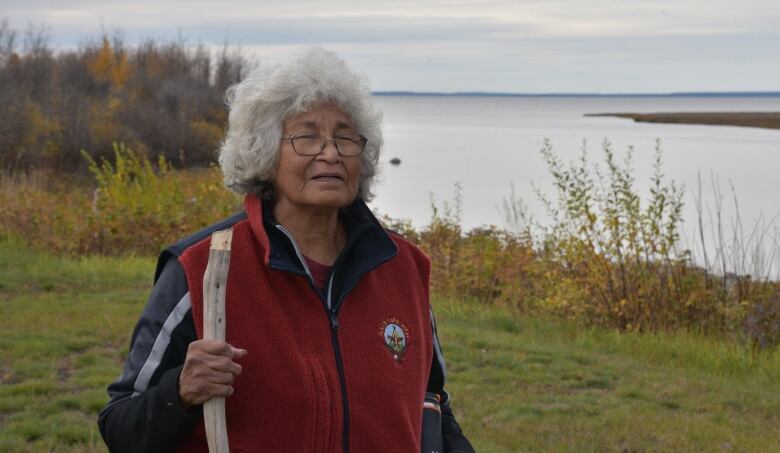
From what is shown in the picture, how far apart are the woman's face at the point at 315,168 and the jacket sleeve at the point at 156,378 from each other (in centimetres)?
45

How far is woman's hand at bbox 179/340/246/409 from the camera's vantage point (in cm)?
245

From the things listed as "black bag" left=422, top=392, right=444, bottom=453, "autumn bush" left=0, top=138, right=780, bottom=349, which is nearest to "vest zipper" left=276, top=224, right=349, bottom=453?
"black bag" left=422, top=392, right=444, bottom=453

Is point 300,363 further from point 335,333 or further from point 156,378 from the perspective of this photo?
point 156,378

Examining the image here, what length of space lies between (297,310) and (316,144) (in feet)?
1.70

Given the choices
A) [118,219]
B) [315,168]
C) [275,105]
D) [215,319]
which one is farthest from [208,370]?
[118,219]

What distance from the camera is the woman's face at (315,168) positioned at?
2.92 metres

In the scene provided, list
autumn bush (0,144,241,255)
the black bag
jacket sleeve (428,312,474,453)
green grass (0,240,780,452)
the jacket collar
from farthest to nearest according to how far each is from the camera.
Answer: autumn bush (0,144,241,255) → green grass (0,240,780,452) → jacket sleeve (428,312,474,453) → the black bag → the jacket collar

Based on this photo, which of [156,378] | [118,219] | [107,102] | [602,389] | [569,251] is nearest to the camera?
[156,378]

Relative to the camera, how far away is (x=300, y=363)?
2.63 meters

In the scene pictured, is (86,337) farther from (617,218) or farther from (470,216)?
(470,216)

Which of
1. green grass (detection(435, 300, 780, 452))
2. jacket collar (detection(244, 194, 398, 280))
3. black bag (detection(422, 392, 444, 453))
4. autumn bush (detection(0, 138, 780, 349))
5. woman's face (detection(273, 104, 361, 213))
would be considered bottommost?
green grass (detection(435, 300, 780, 452))

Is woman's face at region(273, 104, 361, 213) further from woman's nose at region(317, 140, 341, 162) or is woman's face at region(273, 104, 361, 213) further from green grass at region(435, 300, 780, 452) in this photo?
green grass at region(435, 300, 780, 452)

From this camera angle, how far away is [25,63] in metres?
39.8

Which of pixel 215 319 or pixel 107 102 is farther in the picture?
pixel 107 102
